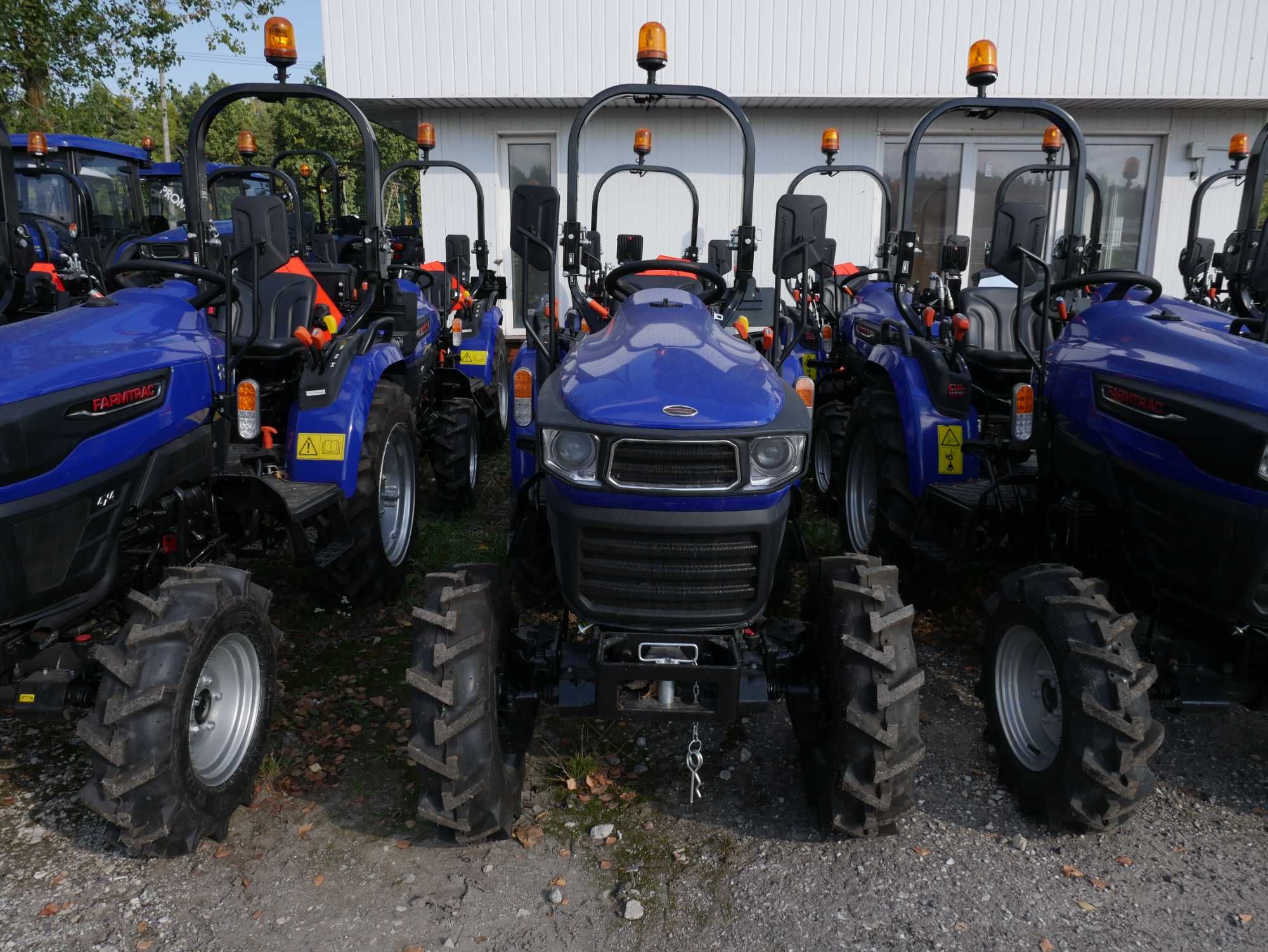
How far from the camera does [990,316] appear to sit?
4.70 meters

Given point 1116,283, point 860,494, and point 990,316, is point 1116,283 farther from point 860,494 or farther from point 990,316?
point 860,494

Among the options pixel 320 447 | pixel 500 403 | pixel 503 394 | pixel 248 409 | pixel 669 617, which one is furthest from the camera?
pixel 503 394

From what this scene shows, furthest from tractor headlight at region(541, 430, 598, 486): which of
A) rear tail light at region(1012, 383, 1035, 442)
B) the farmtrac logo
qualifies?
rear tail light at region(1012, 383, 1035, 442)

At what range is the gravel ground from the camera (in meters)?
2.37

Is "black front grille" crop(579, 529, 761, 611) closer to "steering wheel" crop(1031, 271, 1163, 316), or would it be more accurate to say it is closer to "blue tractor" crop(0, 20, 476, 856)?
"blue tractor" crop(0, 20, 476, 856)

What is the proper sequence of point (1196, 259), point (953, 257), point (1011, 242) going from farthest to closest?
point (1196, 259) < point (953, 257) < point (1011, 242)

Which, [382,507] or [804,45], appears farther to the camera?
[804,45]

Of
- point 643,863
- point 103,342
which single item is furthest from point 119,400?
point 643,863

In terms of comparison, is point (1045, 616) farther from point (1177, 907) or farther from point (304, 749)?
point (304, 749)

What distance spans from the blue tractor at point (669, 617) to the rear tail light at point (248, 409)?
1.34 meters

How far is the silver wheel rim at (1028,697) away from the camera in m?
2.80

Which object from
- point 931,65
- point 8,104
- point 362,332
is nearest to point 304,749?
point 362,332

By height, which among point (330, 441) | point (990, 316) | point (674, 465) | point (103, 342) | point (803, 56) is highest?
point (803, 56)

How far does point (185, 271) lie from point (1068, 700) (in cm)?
303
